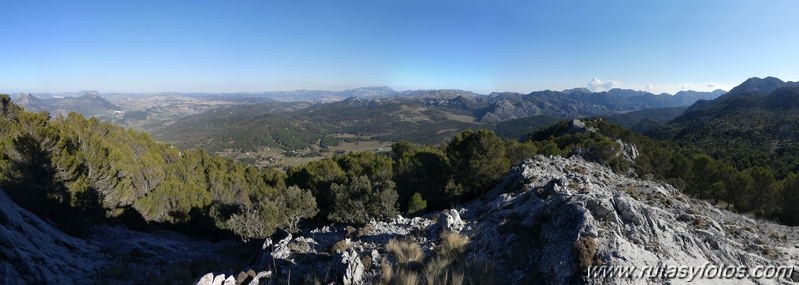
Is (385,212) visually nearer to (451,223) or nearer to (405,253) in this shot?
(451,223)

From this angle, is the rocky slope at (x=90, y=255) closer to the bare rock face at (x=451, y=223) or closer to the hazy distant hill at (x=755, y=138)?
the bare rock face at (x=451, y=223)

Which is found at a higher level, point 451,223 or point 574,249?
point 574,249

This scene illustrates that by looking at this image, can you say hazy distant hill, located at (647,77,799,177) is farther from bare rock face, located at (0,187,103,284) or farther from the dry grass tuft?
bare rock face, located at (0,187,103,284)

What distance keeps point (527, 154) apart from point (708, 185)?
19.1 m

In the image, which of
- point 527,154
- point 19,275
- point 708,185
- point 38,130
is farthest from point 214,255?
point 708,185

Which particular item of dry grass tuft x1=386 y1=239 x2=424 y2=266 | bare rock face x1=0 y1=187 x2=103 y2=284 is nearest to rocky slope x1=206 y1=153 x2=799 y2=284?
dry grass tuft x1=386 y1=239 x2=424 y2=266

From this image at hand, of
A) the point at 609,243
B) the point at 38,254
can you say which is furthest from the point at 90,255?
the point at 609,243

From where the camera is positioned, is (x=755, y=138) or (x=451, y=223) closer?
(x=451, y=223)

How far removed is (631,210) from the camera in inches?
356

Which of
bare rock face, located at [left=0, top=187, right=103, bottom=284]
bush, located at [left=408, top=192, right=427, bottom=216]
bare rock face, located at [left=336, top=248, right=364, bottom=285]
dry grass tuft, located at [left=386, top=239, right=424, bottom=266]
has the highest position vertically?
bare rock face, located at [left=336, top=248, right=364, bottom=285]

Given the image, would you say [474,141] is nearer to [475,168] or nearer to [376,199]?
[475,168]

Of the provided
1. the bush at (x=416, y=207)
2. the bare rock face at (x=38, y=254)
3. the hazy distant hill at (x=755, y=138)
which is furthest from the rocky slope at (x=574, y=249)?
the hazy distant hill at (x=755, y=138)

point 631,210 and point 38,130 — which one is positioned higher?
point 38,130

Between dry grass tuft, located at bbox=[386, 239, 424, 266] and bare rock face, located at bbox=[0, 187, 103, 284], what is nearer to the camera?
dry grass tuft, located at bbox=[386, 239, 424, 266]
